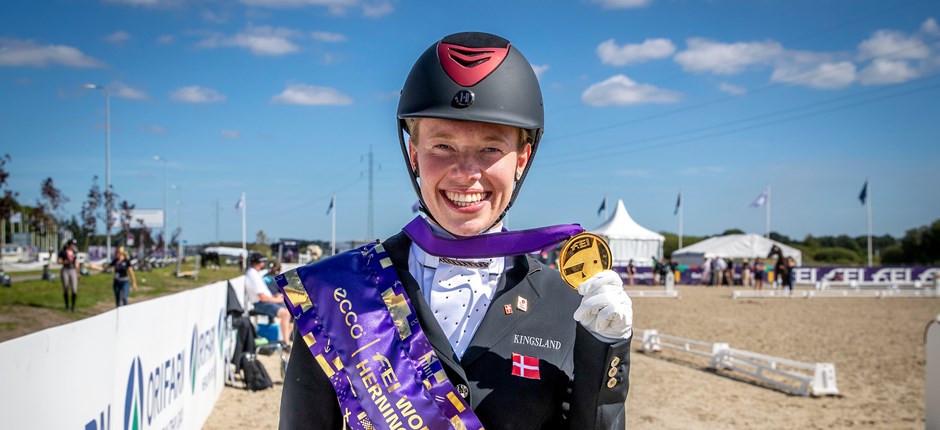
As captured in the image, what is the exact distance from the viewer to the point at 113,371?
4.25m

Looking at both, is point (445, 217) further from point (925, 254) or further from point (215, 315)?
point (925, 254)

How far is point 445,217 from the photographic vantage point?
1956mm

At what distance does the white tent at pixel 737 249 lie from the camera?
48812 millimetres

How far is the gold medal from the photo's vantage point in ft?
5.80

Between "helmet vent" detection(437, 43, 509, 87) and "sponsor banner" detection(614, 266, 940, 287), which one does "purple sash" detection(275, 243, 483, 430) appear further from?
"sponsor banner" detection(614, 266, 940, 287)

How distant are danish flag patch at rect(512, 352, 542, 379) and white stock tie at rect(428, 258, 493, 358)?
144mm

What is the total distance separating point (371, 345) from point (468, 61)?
31.4 inches

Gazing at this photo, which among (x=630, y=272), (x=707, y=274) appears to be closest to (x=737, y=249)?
(x=707, y=274)

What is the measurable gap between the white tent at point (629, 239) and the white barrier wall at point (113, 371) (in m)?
37.0

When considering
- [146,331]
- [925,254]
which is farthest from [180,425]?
[925,254]

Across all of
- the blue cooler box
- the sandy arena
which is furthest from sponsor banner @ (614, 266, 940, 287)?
the blue cooler box

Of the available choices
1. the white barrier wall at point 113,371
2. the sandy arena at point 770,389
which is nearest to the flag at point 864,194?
the sandy arena at point 770,389

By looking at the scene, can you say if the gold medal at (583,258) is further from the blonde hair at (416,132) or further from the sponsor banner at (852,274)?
the sponsor banner at (852,274)

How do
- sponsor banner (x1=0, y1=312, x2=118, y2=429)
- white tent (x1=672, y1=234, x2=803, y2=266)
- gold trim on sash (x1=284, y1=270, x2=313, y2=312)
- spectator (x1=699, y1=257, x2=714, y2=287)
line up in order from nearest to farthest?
gold trim on sash (x1=284, y1=270, x2=313, y2=312) → sponsor banner (x1=0, y1=312, x2=118, y2=429) → spectator (x1=699, y1=257, x2=714, y2=287) → white tent (x1=672, y1=234, x2=803, y2=266)
